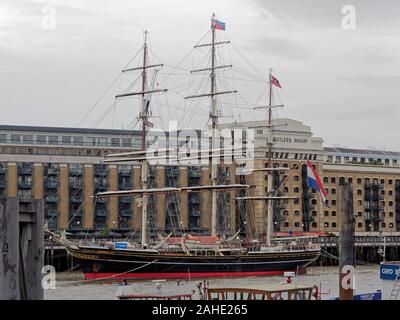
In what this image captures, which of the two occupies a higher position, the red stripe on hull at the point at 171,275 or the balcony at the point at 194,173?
the balcony at the point at 194,173

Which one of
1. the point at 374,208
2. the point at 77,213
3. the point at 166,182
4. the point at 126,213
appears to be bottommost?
the point at 374,208

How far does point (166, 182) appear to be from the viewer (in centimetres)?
10225

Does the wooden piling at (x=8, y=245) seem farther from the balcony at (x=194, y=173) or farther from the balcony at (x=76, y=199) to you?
the balcony at (x=194, y=173)

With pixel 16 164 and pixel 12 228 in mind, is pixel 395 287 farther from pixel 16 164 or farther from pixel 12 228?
pixel 16 164

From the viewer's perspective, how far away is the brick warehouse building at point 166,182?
97.6 meters

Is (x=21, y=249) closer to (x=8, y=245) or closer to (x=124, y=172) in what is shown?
(x=8, y=245)

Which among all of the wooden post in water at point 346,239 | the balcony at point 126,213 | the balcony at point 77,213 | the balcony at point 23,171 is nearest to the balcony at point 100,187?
the balcony at point 77,213

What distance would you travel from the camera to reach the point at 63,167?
9794 centimetres

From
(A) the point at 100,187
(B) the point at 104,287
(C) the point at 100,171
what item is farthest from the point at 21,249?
(A) the point at 100,187

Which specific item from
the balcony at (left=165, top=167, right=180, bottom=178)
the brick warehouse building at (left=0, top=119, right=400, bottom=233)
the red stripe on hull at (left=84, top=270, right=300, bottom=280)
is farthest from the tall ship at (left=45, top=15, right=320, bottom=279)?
the balcony at (left=165, top=167, right=180, bottom=178)

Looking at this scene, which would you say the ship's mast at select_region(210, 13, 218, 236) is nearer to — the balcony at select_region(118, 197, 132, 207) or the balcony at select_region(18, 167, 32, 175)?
the balcony at select_region(118, 197, 132, 207)

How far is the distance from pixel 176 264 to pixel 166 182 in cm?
2752

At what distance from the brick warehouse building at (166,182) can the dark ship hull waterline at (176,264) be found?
11076mm

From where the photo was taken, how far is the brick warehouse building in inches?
3841
